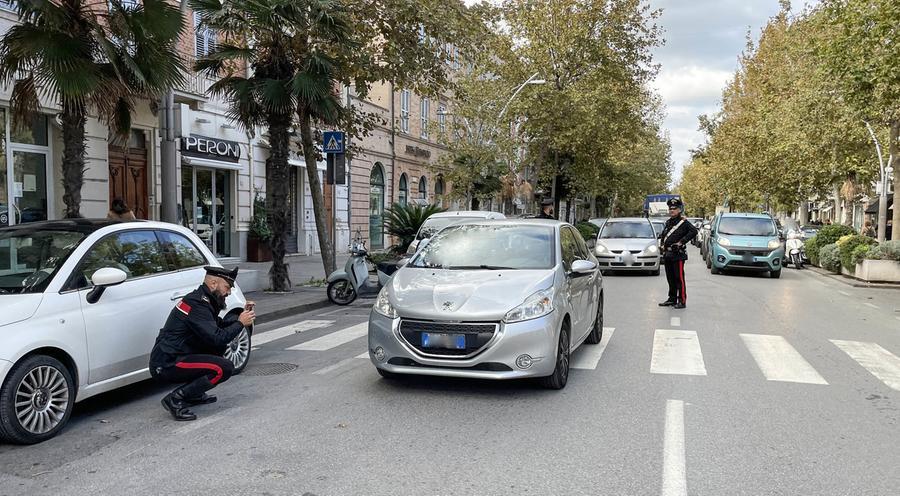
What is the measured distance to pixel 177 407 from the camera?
5.27 m

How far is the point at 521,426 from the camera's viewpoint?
514cm

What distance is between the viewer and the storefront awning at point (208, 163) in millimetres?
19172

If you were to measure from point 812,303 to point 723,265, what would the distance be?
5598mm

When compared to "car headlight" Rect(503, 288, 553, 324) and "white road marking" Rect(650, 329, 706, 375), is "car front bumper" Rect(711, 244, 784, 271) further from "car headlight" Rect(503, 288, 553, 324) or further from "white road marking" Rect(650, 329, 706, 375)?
"car headlight" Rect(503, 288, 553, 324)

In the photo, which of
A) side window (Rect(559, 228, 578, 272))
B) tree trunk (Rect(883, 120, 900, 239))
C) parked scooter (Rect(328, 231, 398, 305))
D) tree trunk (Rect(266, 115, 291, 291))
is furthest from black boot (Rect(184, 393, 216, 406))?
tree trunk (Rect(883, 120, 900, 239))

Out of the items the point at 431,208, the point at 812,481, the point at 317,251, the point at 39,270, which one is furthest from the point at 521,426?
the point at 317,251

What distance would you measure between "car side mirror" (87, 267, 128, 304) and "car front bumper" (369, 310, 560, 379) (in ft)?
7.00

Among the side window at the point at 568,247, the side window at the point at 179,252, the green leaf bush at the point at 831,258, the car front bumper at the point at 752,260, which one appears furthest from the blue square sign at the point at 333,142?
the green leaf bush at the point at 831,258

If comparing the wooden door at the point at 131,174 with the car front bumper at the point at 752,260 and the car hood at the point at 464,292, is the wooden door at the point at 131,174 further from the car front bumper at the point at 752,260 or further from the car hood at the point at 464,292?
the car front bumper at the point at 752,260

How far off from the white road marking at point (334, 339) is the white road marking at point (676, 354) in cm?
367

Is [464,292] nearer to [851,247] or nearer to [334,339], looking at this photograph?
[334,339]

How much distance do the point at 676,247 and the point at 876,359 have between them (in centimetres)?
417

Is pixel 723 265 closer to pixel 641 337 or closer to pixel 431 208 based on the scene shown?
pixel 431 208

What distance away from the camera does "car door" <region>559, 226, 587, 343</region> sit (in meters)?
6.66
